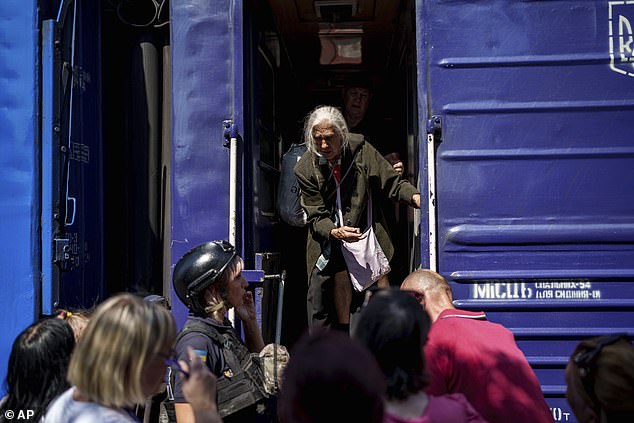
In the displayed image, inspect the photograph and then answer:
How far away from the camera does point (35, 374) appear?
211 cm

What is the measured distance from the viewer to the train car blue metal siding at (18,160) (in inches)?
139

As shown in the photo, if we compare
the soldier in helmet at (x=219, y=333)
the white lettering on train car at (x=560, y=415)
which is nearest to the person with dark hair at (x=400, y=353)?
the soldier in helmet at (x=219, y=333)

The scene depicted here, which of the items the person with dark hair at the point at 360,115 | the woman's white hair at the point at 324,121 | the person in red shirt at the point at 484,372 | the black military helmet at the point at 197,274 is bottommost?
the person in red shirt at the point at 484,372

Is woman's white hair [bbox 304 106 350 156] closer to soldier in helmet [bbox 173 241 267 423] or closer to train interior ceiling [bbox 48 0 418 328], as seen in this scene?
train interior ceiling [bbox 48 0 418 328]

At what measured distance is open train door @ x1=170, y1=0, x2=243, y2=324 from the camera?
3750mm

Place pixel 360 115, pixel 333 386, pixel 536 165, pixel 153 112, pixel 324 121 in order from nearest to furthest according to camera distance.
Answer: pixel 333 386 → pixel 536 165 → pixel 324 121 → pixel 153 112 → pixel 360 115

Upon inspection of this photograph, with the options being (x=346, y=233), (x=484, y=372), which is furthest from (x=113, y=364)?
(x=346, y=233)

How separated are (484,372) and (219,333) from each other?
991 mm

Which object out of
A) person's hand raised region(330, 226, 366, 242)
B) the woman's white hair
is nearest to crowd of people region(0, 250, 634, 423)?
person's hand raised region(330, 226, 366, 242)

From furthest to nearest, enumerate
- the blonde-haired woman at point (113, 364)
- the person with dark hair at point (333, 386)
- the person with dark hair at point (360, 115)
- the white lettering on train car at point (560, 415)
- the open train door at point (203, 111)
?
the person with dark hair at point (360, 115)
the open train door at point (203, 111)
the white lettering on train car at point (560, 415)
the blonde-haired woman at point (113, 364)
the person with dark hair at point (333, 386)

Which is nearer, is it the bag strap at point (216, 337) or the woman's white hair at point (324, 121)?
the bag strap at point (216, 337)

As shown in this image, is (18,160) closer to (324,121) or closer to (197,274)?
(197,274)

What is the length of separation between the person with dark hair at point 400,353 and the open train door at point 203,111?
2097 millimetres

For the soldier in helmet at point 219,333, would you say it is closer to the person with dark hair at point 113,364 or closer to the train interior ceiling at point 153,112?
the person with dark hair at point 113,364
